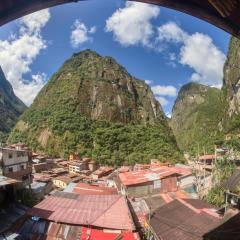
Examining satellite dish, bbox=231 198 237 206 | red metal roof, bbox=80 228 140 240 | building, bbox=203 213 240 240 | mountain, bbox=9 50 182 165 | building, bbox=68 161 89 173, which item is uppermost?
mountain, bbox=9 50 182 165

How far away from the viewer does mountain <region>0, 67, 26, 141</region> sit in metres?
102

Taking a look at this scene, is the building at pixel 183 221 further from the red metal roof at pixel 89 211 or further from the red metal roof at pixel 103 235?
the red metal roof at pixel 89 211

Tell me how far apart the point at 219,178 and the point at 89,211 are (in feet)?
44.9

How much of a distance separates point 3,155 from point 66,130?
160ft

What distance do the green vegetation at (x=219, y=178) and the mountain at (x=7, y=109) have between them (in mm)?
71278

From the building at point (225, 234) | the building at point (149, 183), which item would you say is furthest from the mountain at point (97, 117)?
the building at point (225, 234)

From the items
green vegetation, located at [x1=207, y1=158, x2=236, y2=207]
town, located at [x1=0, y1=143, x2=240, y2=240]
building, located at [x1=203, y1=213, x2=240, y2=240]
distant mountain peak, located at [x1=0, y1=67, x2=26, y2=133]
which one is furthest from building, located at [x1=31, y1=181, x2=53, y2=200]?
distant mountain peak, located at [x1=0, y1=67, x2=26, y2=133]

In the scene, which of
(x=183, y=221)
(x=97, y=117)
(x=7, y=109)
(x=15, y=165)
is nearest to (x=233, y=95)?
(x=97, y=117)

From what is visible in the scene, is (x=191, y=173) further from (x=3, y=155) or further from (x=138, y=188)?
(x=3, y=155)

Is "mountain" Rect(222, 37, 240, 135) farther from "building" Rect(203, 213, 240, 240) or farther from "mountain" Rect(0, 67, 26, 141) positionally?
"mountain" Rect(0, 67, 26, 141)

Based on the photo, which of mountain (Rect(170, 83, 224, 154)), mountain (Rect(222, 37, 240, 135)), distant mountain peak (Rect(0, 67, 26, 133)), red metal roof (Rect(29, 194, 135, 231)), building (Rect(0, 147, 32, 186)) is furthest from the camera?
mountain (Rect(170, 83, 224, 154))

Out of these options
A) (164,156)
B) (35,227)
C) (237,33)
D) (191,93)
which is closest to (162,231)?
(35,227)

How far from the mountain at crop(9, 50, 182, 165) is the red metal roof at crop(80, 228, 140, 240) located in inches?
1764

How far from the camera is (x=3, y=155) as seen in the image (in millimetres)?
20609
